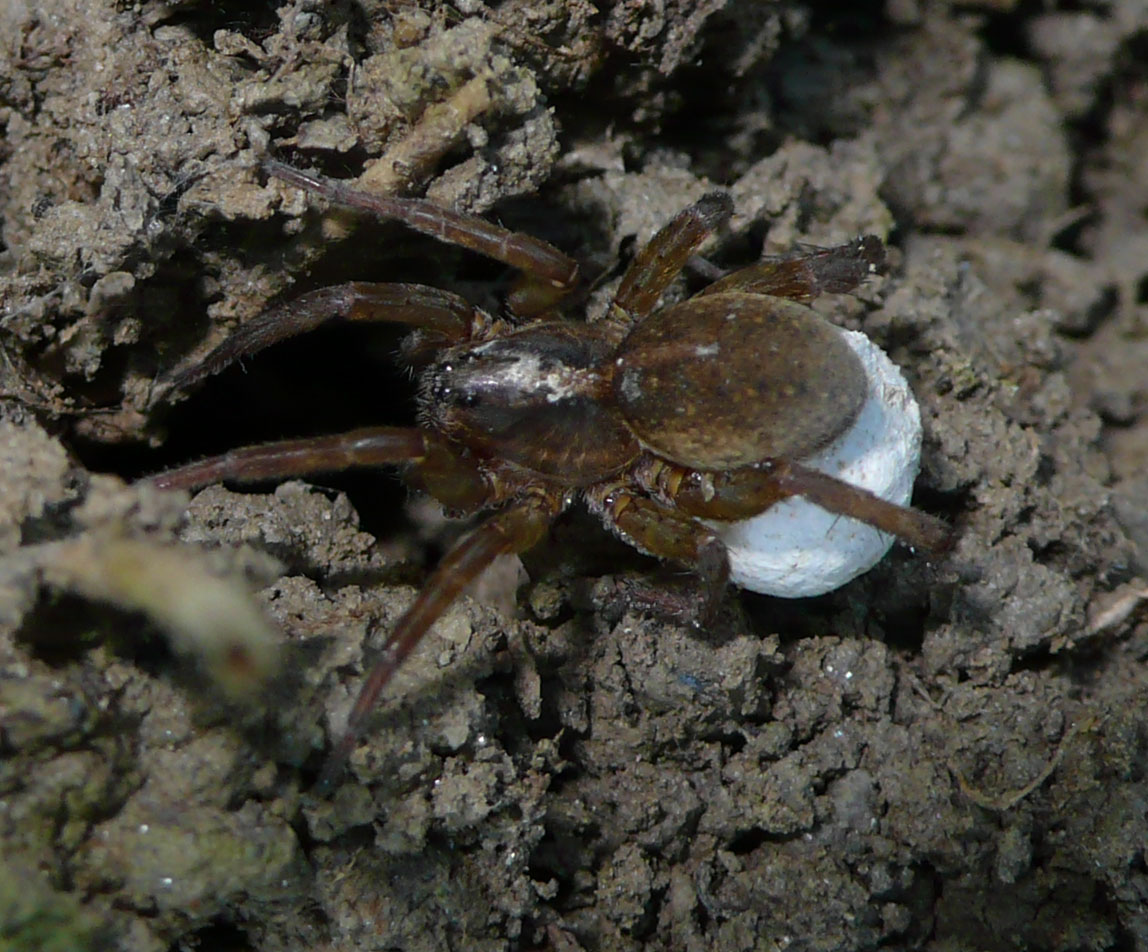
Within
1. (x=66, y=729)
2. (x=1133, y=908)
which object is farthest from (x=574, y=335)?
(x=1133, y=908)

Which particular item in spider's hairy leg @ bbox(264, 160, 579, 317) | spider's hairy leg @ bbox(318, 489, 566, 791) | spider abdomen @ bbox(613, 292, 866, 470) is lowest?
spider's hairy leg @ bbox(318, 489, 566, 791)

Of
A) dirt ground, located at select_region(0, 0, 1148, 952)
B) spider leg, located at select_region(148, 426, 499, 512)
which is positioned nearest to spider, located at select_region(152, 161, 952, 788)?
spider leg, located at select_region(148, 426, 499, 512)

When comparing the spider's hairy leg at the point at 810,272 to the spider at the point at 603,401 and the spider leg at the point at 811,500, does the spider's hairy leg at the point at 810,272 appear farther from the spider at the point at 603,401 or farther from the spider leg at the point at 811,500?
the spider leg at the point at 811,500

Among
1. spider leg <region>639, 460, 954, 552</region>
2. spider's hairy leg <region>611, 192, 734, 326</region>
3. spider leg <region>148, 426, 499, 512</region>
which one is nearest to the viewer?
spider leg <region>148, 426, 499, 512</region>

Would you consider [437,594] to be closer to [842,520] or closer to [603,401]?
[603,401]

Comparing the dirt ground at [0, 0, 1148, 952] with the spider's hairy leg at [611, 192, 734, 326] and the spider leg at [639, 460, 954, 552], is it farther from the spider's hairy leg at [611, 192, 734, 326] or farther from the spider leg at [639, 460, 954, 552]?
the spider leg at [639, 460, 954, 552]

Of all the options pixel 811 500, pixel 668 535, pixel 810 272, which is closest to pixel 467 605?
pixel 668 535

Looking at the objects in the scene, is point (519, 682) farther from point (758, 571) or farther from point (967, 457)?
point (967, 457)
